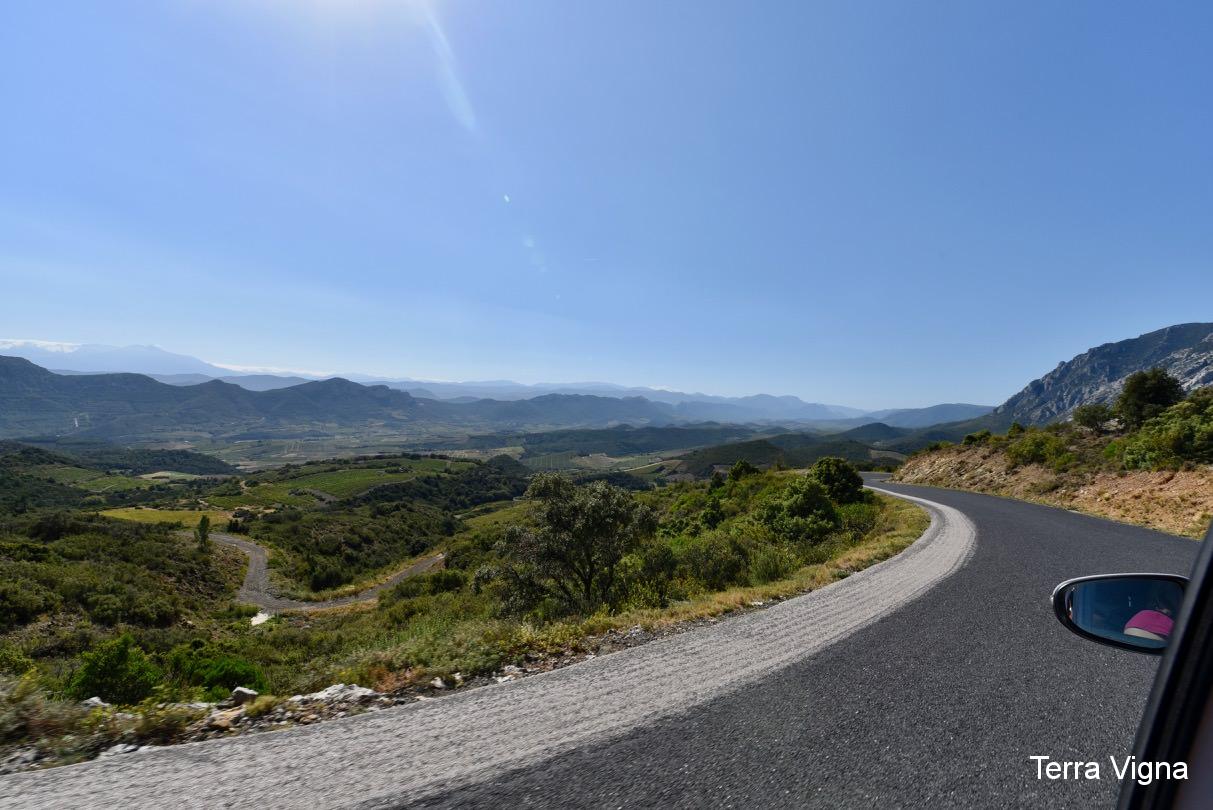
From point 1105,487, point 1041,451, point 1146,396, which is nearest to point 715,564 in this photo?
point 1105,487

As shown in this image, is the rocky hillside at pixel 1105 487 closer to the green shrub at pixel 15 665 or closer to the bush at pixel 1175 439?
the bush at pixel 1175 439

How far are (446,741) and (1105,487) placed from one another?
26.9 meters

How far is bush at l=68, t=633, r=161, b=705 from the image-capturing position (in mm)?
5899

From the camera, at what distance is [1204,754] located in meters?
1.53

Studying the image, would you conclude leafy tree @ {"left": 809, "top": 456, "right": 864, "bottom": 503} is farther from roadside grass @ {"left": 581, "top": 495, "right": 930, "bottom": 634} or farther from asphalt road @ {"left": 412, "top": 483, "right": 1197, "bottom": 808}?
asphalt road @ {"left": 412, "top": 483, "right": 1197, "bottom": 808}

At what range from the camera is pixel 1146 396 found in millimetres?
25266

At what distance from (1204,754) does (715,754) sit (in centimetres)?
302

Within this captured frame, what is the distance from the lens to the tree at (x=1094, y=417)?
91.4ft

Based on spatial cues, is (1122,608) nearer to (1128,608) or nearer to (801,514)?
(1128,608)

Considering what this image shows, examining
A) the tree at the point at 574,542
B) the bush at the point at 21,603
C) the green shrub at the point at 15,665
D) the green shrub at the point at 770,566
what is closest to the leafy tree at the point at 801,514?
the green shrub at the point at 770,566

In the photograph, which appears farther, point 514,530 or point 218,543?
point 218,543

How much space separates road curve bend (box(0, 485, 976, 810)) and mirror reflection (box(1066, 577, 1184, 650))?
3.02m

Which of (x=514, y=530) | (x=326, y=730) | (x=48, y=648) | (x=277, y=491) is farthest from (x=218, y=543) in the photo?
(x=326, y=730)

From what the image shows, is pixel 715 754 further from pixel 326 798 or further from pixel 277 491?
pixel 277 491
